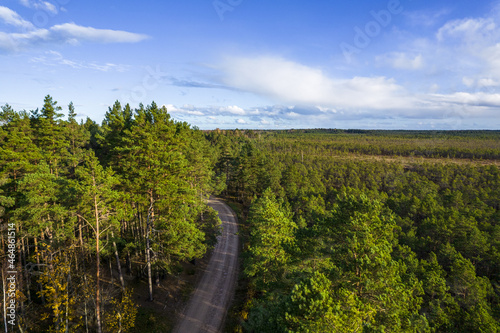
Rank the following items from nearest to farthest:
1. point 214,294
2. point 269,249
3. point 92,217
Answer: point 92,217 < point 269,249 < point 214,294

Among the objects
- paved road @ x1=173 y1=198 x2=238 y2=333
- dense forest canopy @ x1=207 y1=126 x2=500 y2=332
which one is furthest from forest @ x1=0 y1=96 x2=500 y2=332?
paved road @ x1=173 y1=198 x2=238 y2=333

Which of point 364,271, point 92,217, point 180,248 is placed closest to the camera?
point 364,271

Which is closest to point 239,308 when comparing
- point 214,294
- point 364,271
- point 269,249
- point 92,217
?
point 214,294

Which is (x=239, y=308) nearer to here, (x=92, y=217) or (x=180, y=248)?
(x=180, y=248)

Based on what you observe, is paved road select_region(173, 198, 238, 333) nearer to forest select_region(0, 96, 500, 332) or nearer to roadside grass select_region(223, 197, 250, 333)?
roadside grass select_region(223, 197, 250, 333)

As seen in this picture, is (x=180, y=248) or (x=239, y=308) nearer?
(x=180, y=248)

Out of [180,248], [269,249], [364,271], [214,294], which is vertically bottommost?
[214,294]

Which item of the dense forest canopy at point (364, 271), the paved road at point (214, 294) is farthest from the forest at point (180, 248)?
the paved road at point (214, 294)

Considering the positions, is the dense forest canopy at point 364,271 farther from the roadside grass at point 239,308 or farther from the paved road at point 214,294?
the paved road at point 214,294

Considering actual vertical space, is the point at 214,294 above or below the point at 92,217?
below
